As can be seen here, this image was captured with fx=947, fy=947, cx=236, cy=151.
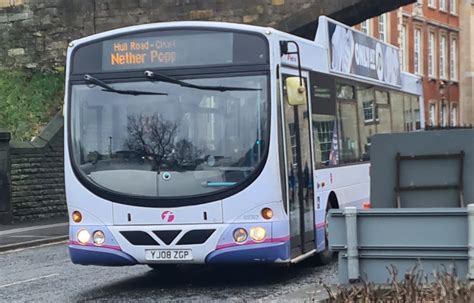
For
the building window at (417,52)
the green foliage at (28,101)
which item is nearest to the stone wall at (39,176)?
the green foliage at (28,101)

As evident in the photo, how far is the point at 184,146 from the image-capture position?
1095cm

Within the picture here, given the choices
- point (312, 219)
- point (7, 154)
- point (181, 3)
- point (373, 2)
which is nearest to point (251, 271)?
point (312, 219)

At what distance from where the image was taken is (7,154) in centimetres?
2367

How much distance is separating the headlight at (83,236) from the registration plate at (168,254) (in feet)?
2.46

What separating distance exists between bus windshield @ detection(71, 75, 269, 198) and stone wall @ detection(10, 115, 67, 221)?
1344 centimetres

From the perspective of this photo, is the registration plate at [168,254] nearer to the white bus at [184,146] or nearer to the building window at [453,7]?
the white bus at [184,146]

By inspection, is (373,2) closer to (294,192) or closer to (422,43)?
(294,192)

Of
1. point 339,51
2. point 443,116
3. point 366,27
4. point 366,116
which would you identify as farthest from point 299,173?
point 443,116

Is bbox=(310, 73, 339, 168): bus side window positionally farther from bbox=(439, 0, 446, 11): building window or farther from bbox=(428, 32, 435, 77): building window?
bbox=(439, 0, 446, 11): building window

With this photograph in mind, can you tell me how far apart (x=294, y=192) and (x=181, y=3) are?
21.0m

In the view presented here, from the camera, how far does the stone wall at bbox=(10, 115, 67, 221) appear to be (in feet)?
79.3

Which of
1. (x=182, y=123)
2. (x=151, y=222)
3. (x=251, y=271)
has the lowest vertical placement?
(x=251, y=271)

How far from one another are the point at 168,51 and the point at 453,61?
56.2m

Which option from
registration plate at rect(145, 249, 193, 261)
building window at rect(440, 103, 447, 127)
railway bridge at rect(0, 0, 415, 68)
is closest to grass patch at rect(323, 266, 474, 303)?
registration plate at rect(145, 249, 193, 261)
